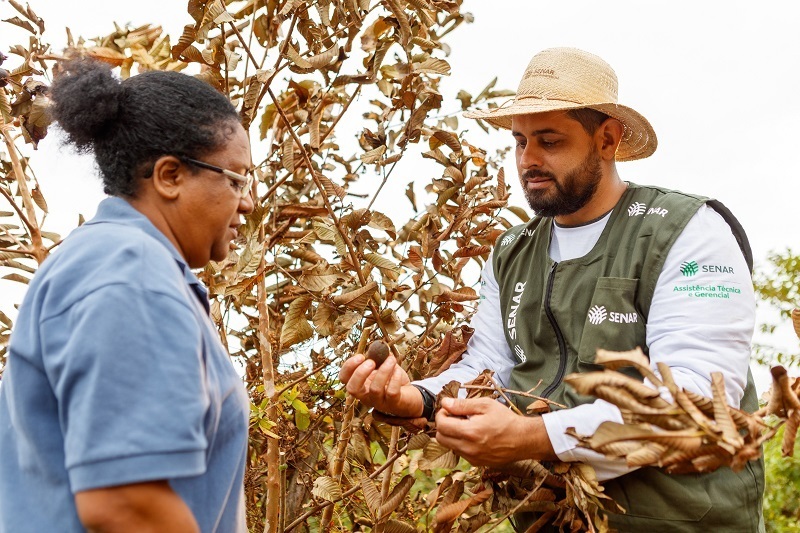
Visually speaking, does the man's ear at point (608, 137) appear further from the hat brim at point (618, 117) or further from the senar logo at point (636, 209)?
the senar logo at point (636, 209)

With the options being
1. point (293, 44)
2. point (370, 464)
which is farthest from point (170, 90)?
point (370, 464)

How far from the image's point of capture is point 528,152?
8.99 ft

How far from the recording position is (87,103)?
67.2 inches

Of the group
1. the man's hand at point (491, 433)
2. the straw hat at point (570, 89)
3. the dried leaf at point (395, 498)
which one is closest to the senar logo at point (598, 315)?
the man's hand at point (491, 433)

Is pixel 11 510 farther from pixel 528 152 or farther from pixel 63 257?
pixel 528 152

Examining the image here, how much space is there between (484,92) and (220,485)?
214 cm

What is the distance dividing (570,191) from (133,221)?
143 centimetres

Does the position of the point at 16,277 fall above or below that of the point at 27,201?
below

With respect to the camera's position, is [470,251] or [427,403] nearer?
[427,403]

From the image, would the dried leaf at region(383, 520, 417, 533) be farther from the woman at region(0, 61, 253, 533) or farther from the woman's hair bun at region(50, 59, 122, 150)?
the woman's hair bun at region(50, 59, 122, 150)

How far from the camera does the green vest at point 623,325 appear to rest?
225 cm

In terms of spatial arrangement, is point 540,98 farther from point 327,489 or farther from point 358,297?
point 327,489

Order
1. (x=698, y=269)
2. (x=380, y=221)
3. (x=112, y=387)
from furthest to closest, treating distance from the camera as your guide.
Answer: (x=380, y=221), (x=698, y=269), (x=112, y=387)

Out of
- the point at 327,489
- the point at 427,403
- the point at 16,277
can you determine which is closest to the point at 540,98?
the point at 427,403
